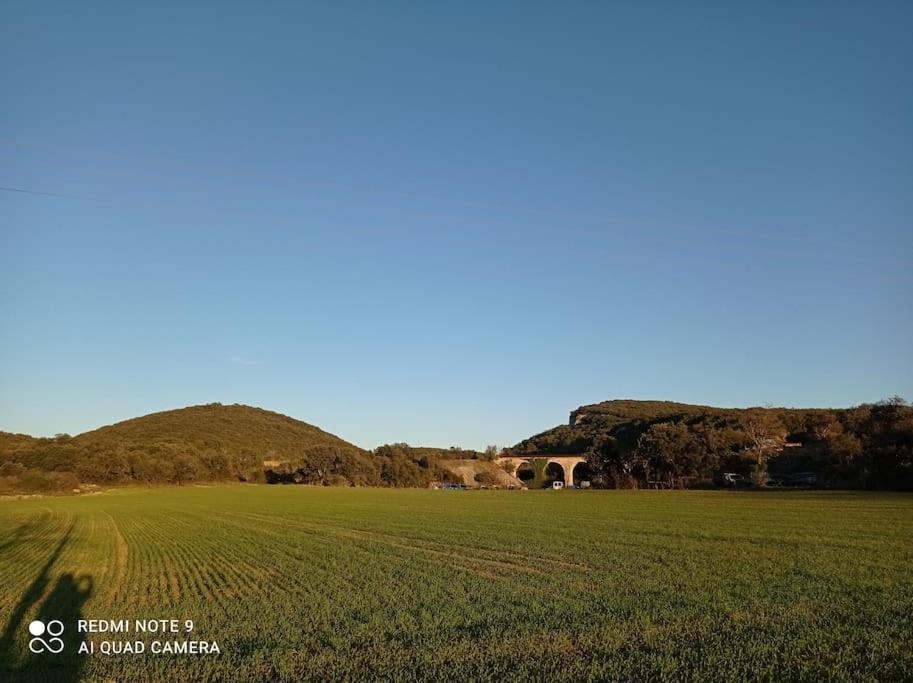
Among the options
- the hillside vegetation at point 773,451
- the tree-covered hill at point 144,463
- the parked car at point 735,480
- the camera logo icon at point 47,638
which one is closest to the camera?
the camera logo icon at point 47,638

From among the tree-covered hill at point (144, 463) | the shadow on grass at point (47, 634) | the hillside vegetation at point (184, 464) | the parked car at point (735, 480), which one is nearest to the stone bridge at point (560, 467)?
the hillside vegetation at point (184, 464)

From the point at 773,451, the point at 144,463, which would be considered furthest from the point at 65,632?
the point at 773,451

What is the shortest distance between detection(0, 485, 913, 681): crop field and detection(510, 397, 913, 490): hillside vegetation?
63.7m

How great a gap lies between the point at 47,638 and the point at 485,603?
9.61 m

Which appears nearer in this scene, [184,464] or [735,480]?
[735,480]

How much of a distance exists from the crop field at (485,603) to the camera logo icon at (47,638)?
22 cm

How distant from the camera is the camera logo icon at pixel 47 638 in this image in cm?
1341

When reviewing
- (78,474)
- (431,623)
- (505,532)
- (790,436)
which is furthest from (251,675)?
(790,436)

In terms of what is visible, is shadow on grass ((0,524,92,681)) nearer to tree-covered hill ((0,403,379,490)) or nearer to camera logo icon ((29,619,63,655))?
camera logo icon ((29,619,63,655))

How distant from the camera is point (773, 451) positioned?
409 ft

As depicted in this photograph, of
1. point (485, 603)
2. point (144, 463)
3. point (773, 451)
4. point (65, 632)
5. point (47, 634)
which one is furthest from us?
point (773, 451)

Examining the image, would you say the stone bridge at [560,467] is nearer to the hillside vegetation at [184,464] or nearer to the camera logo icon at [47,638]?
the hillside vegetation at [184,464]

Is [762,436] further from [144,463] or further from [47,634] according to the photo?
[47,634]

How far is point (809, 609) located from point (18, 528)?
160 feet
